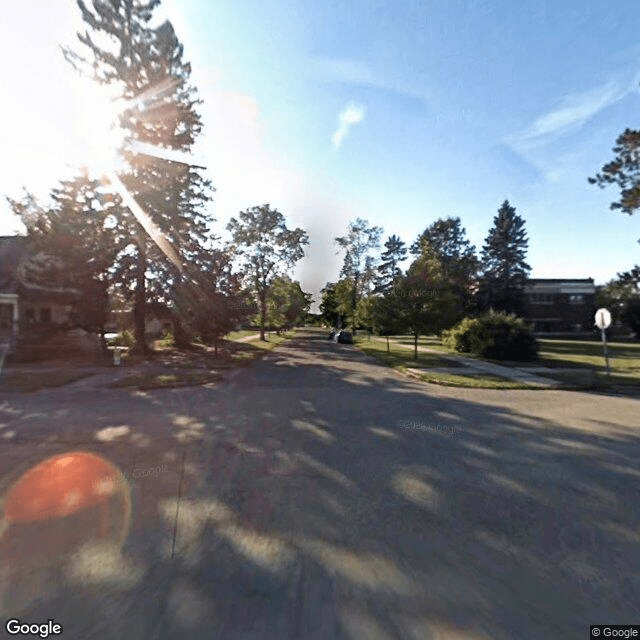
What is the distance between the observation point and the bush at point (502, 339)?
2130 centimetres

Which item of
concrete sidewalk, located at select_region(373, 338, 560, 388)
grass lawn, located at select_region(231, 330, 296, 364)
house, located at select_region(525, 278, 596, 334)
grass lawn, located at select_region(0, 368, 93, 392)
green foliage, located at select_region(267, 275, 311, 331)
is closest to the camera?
grass lawn, located at select_region(0, 368, 93, 392)

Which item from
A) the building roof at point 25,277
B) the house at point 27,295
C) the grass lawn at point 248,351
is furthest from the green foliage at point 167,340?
the building roof at point 25,277

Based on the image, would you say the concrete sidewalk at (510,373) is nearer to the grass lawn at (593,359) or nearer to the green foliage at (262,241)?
the grass lawn at (593,359)

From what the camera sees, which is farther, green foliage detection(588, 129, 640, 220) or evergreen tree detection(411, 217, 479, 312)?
evergreen tree detection(411, 217, 479, 312)

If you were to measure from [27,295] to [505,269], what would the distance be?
161 feet

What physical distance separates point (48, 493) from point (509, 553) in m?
4.89

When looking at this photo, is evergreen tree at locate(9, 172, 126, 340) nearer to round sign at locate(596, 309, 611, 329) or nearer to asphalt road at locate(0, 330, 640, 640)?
asphalt road at locate(0, 330, 640, 640)

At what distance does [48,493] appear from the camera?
4.29 meters

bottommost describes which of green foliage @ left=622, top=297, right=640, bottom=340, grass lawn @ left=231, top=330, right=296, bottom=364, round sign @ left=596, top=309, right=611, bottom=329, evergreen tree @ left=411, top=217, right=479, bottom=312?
grass lawn @ left=231, top=330, right=296, bottom=364

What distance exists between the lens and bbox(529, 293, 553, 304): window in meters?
55.2

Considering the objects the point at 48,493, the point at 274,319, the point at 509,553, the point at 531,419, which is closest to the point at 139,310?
the point at 48,493

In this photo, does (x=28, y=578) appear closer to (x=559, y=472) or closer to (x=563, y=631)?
(x=563, y=631)

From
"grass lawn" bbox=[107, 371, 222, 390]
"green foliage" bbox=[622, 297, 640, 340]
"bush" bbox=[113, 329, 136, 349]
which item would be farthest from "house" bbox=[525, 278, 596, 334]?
"grass lawn" bbox=[107, 371, 222, 390]

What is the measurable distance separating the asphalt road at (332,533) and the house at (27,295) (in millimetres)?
15487
